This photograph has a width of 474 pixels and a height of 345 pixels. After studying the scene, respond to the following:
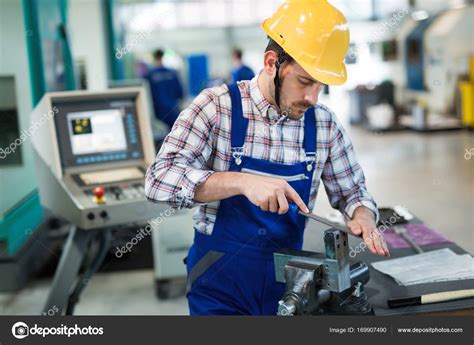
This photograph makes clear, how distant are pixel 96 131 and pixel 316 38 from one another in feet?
5.07

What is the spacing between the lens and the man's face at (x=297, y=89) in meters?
1.55

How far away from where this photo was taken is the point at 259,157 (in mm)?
1611

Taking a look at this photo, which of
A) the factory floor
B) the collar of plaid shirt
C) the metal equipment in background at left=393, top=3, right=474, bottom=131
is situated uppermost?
the collar of plaid shirt

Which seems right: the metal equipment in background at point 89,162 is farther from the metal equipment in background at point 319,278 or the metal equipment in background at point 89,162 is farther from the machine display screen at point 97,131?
the metal equipment in background at point 319,278

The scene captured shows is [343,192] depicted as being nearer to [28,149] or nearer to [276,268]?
[276,268]

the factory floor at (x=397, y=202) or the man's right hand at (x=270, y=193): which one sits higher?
the man's right hand at (x=270, y=193)

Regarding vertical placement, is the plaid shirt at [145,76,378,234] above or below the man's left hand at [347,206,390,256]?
above

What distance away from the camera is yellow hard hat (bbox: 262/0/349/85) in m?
1.50

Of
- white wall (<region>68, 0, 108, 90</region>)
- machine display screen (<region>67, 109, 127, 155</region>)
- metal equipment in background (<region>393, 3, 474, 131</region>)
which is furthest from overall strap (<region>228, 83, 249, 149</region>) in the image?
metal equipment in background (<region>393, 3, 474, 131</region>)

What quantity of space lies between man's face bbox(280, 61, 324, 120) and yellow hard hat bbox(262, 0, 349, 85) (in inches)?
1.5

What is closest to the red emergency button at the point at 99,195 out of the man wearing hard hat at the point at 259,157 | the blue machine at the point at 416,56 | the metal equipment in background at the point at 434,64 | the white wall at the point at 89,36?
the man wearing hard hat at the point at 259,157

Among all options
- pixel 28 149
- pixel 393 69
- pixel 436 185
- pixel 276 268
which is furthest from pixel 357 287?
pixel 393 69

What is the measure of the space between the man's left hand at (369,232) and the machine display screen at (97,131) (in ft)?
4.85

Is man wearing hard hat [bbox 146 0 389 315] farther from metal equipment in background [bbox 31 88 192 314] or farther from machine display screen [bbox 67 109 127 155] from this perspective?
machine display screen [bbox 67 109 127 155]
